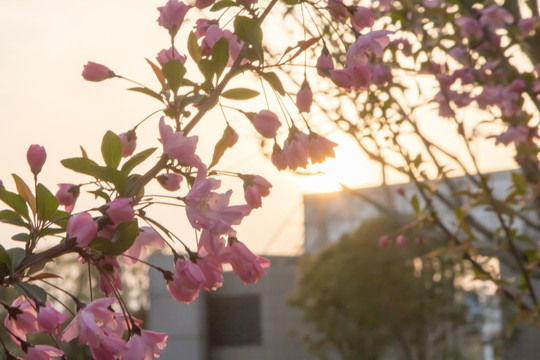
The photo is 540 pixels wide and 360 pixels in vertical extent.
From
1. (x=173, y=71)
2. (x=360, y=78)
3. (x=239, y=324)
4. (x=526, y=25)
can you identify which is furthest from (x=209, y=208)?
(x=239, y=324)

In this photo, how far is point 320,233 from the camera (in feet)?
72.8

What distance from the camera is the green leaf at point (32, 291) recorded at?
91cm

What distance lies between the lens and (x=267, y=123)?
3.66 ft

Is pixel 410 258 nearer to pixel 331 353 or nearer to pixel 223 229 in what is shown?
pixel 331 353

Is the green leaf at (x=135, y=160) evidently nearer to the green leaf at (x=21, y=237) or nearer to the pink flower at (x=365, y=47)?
the green leaf at (x=21, y=237)

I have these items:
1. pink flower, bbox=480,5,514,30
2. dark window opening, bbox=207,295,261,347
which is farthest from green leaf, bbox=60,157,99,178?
dark window opening, bbox=207,295,261,347

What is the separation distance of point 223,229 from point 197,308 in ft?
69.7

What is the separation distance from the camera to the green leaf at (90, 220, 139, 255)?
0.93m

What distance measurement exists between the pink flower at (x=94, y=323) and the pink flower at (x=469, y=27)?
2.14 m

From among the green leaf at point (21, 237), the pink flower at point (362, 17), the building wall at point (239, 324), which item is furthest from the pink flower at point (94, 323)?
the building wall at point (239, 324)

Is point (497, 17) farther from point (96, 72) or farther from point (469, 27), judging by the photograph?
point (96, 72)

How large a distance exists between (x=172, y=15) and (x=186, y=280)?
38cm

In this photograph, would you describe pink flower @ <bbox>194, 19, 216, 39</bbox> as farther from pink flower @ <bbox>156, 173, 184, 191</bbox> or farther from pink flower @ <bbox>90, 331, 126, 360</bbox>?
pink flower @ <bbox>90, 331, 126, 360</bbox>

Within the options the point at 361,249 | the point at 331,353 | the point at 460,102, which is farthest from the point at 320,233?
the point at 460,102
